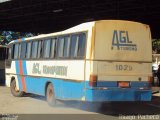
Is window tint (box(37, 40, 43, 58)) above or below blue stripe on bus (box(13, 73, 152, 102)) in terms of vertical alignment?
above

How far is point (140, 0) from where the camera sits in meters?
27.0

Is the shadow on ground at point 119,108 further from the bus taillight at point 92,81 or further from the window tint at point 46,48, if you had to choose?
the window tint at point 46,48

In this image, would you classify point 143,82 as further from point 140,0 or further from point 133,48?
point 140,0

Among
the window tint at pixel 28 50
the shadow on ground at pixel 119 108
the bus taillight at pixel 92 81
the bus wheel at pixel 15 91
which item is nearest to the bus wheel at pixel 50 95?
the shadow on ground at pixel 119 108

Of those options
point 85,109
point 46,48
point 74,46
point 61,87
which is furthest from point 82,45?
point 46,48

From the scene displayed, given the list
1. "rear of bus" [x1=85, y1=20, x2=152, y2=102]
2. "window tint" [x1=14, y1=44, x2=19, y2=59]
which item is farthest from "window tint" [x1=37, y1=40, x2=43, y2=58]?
"rear of bus" [x1=85, y1=20, x2=152, y2=102]

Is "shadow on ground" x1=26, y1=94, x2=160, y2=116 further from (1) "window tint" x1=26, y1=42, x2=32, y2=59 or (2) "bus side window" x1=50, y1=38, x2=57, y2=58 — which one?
(1) "window tint" x1=26, y1=42, x2=32, y2=59

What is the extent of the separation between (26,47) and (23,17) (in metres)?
18.4

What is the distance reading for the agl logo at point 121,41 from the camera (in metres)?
13.4

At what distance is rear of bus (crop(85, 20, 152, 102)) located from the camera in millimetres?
12953

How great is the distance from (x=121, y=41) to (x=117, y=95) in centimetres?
169

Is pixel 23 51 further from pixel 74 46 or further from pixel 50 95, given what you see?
pixel 74 46

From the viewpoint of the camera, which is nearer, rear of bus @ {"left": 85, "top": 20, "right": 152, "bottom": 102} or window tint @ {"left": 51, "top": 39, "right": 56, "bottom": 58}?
rear of bus @ {"left": 85, "top": 20, "right": 152, "bottom": 102}

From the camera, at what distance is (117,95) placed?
43.0 feet
